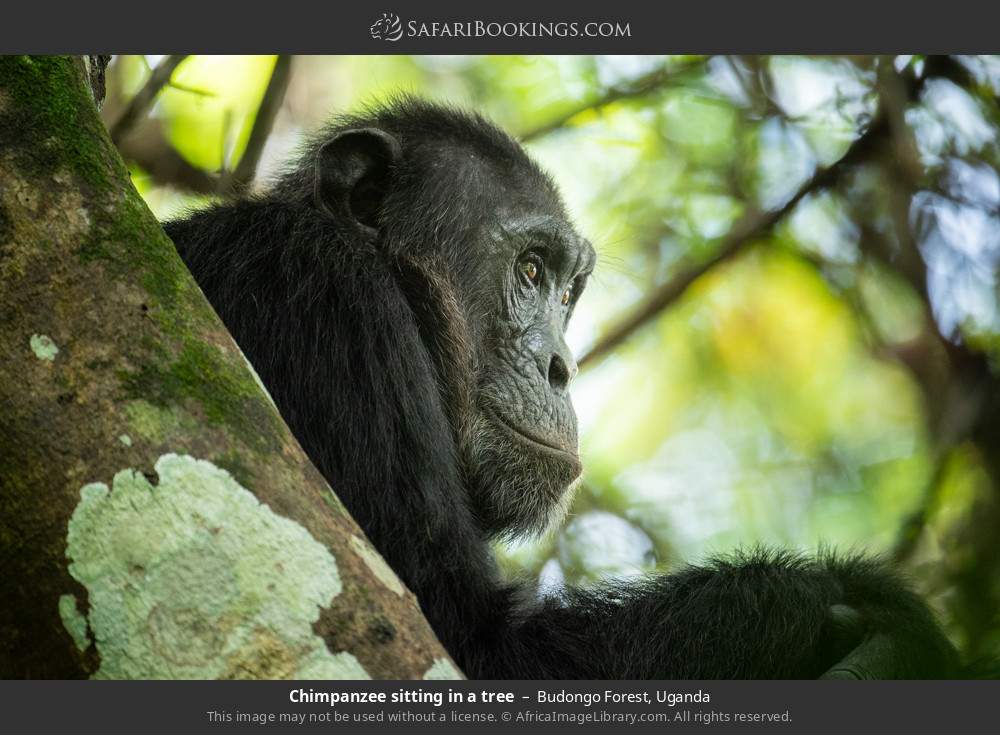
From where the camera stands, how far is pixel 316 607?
105 inches

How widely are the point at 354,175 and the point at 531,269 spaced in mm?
1096

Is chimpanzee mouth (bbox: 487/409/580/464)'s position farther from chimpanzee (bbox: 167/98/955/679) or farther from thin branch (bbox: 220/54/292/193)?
thin branch (bbox: 220/54/292/193)

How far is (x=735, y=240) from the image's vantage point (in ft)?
31.8

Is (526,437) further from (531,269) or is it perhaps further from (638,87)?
→ (638,87)

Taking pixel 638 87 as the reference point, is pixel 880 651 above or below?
below

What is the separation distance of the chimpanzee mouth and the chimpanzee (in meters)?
0.01

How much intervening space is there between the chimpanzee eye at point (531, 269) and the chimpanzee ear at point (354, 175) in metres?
0.86

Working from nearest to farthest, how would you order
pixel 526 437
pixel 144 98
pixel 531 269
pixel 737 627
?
1. pixel 737 627
2. pixel 526 437
3. pixel 531 269
4. pixel 144 98

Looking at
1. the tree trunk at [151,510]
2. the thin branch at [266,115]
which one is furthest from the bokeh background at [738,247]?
the tree trunk at [151,510]

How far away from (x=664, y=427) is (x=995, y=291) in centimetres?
416

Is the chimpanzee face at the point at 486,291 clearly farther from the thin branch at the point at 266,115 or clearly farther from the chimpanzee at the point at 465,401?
the thin branch at the point at 266,115

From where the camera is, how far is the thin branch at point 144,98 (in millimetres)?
8062

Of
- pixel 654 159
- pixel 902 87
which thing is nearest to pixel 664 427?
pixel 654 159
